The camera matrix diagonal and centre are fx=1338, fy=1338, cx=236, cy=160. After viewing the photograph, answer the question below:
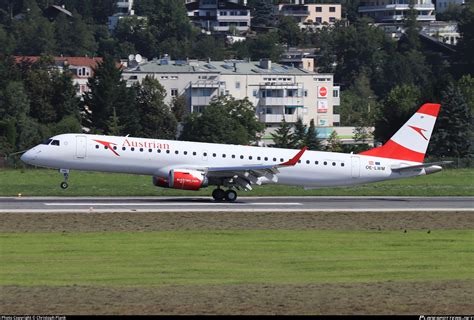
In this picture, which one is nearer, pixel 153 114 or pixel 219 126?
pixel 219 126

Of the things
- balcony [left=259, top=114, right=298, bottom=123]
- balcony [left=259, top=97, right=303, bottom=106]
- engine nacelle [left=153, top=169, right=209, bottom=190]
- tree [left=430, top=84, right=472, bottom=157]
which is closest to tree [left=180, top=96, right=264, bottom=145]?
tree [left=430, top=84, right=472, bottom=157]

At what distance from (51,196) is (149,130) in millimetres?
72205

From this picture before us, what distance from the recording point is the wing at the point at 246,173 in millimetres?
56219

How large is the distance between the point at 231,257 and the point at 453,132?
2812 inches

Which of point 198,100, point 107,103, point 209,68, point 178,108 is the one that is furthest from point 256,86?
point 107,103

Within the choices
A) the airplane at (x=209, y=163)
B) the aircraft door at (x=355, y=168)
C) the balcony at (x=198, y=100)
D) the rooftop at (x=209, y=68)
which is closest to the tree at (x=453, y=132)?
the airplane at (x=209, y=163)

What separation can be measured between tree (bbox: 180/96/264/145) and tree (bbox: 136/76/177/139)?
9625 millimetres

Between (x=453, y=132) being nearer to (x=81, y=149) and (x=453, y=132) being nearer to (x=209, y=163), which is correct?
(x=209, y=163)

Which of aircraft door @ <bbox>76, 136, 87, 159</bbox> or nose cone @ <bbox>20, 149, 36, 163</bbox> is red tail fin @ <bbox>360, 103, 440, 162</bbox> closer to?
aircraft door @ <bbox>76, 136, 87, 159</bbox>

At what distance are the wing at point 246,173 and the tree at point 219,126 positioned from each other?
169ft

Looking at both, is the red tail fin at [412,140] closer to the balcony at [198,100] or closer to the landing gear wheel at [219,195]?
the landing gear wheel at [219,195]

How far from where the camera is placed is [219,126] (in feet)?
367

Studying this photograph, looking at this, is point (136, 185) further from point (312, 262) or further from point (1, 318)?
point (1, 318)

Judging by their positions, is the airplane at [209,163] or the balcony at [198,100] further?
the balcony at [198,100]
